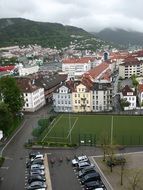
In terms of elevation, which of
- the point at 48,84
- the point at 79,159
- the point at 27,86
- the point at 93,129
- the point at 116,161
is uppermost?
the point at 27,86

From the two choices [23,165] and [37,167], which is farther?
[23,165]

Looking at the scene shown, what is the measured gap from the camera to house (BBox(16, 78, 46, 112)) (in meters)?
78.7

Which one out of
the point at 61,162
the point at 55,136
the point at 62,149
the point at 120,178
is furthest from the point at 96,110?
the point at 120,178

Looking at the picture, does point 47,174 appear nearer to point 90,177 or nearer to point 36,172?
point 36,172

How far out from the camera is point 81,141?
56.2 meters

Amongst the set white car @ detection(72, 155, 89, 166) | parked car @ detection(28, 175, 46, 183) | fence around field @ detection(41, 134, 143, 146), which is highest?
fence around field @ detection(41, 134, 143, 146)

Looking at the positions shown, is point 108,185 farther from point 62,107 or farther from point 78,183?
point 62,107

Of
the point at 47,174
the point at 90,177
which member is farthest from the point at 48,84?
the point at 90,177

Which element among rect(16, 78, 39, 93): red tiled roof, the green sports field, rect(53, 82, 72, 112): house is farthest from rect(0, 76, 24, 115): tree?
rect(53, 82, 72, 112): house

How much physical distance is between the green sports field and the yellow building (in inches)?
152

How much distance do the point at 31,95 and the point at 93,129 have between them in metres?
20.6

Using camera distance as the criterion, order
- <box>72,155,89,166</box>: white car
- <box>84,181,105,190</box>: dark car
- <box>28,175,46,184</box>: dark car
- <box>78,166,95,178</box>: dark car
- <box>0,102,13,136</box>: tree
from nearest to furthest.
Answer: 1. <box>84,181,105,190</box>: dark car
2. <box>28,175,46,184</box>: dark car
3. <box>78,166,95,178</box>: dark car
4. <box>72,155,89,166</box>: white car
5. <box>0,102,13,136</box>: tree

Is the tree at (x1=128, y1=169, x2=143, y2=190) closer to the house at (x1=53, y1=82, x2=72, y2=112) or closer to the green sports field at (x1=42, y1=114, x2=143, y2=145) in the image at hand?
the green sports field at (x1=42, y1=114, x2=143, y2=145)

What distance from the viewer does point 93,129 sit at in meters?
63.3
